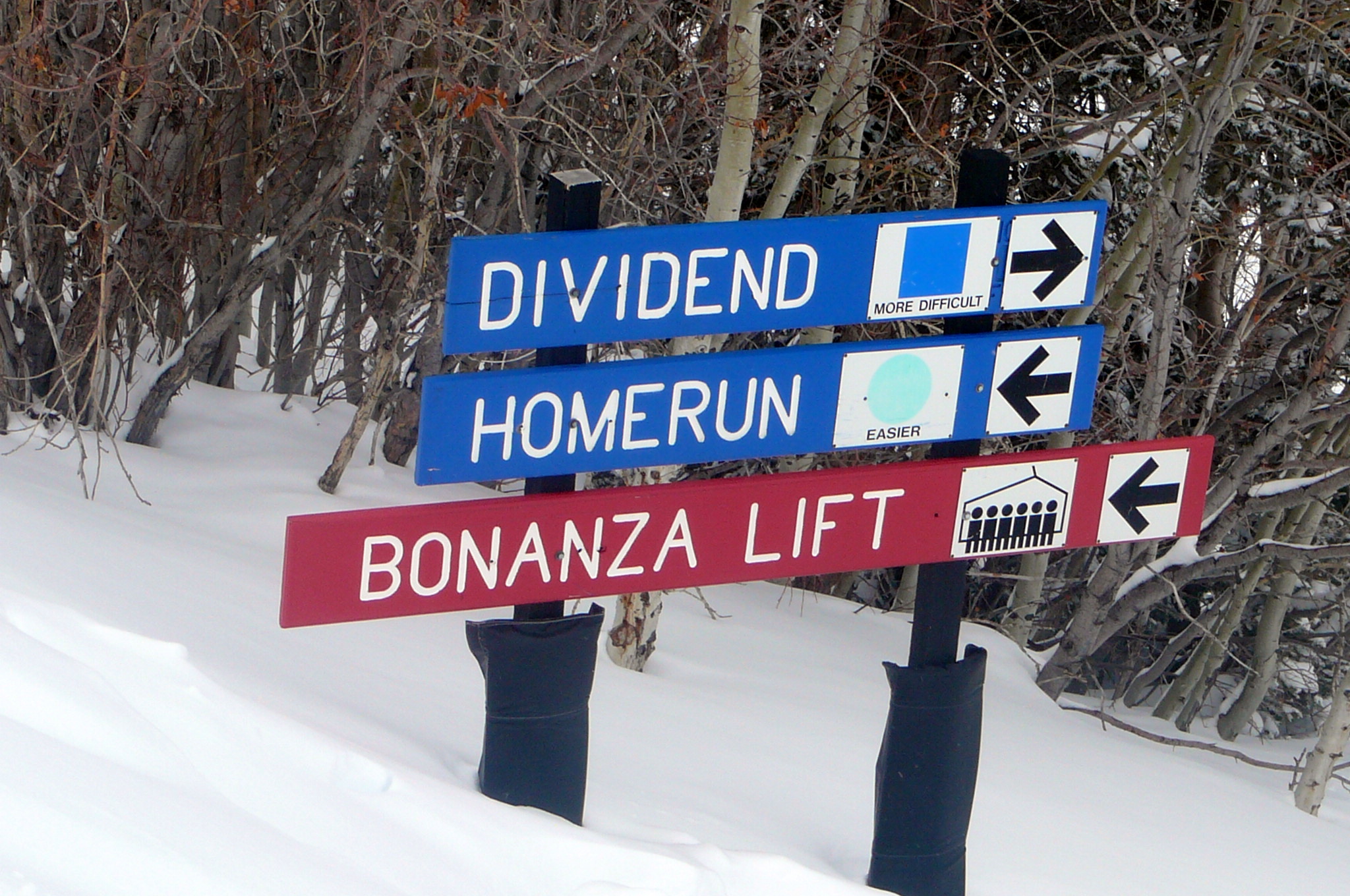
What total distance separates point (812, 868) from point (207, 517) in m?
3.07

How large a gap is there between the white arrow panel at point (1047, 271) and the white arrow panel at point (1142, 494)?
39cm

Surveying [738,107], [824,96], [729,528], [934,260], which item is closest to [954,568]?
[729,528]

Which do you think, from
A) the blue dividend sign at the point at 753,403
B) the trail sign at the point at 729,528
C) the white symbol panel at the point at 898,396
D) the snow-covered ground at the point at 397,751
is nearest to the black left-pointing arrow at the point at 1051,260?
the blue dividend sign at the point at 753,403

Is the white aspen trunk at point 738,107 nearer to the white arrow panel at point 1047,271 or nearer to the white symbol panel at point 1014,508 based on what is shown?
the white arrow panel at point 1047,271

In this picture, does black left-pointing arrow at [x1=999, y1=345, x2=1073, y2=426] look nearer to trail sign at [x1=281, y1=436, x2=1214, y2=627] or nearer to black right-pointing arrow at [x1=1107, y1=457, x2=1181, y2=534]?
trail sign at [x1=281, y1=436, x2=1214, y2=627]

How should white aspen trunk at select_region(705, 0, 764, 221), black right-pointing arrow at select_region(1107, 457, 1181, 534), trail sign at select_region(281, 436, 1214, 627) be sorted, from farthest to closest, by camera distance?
white aspen trunk at select_region(705, 0, 764, 221) < black right-pointing arrow at select_region(1107, 457, 1181, 534) < trail sign at select_region(281, 436, 1214, 627)

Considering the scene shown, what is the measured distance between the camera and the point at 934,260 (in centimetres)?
274

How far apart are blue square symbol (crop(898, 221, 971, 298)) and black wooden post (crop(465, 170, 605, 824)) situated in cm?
84

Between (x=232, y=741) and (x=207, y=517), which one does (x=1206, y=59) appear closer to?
(x=207, y=517)

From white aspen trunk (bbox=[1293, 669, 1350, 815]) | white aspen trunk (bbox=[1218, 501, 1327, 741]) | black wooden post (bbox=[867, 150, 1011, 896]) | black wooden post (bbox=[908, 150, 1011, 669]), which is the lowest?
white aspen trunk (bbox=[1218, 501, 1327, 741])

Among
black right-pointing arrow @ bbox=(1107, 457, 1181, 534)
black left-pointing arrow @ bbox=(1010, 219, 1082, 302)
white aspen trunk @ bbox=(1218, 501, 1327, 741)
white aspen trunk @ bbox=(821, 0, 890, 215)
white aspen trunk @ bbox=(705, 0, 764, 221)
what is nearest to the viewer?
black left-pointing arrow @ bbox=(1010, 219, 1082, 302)

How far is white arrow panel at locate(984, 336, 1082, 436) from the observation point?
111 inches

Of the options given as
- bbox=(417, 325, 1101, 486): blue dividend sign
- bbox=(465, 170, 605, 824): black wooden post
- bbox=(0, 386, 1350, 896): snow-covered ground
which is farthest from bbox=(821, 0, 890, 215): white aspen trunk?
bbox=(465, 170, 605, 824): black wooden post

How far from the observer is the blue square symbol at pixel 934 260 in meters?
2.71
